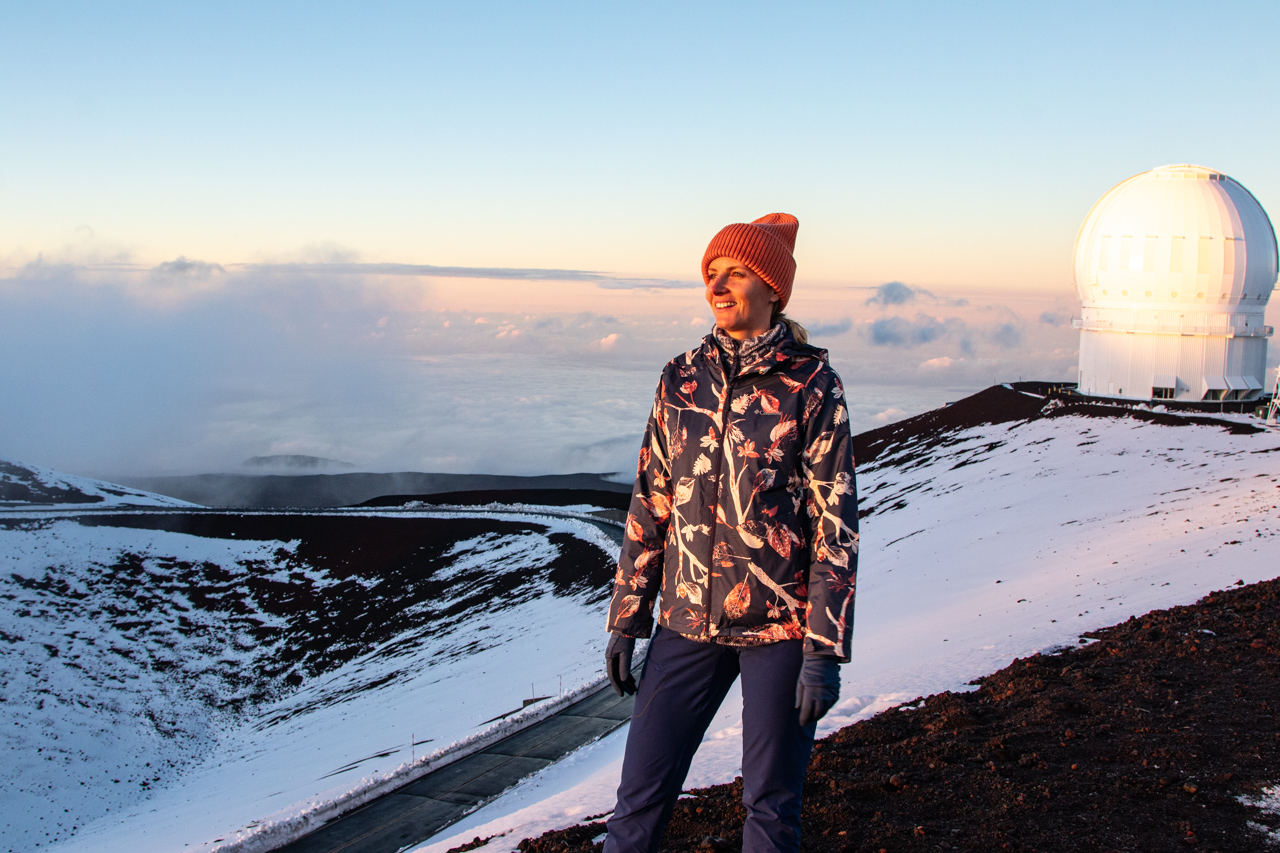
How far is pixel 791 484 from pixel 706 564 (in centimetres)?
43

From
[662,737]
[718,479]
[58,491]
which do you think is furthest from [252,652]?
[718,479]

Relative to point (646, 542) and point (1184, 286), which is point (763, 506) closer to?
point (646, 542)

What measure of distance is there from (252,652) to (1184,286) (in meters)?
37.7

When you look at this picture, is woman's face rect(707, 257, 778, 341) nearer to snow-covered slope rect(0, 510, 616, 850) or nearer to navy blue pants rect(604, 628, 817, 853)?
navy blue pants rect(604, 628, 817, 853)

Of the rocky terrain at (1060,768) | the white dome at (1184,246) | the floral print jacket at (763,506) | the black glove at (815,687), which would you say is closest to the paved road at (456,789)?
the rocky terrain at (1060,768)

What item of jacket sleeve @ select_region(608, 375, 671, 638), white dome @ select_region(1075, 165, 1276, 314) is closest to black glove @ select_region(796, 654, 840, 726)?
jacket sleeve @ select_region(608, 375, 671, 638)

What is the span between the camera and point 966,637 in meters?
11.1

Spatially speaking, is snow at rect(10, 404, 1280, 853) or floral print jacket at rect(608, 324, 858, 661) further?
snow at rect(10, 404, 1280, 853)

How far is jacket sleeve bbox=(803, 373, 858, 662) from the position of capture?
3.06 m

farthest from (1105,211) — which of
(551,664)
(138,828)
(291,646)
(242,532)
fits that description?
(242,532)

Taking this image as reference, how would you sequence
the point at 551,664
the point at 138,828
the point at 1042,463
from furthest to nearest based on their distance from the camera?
the point at 1042,463 < the point at 551,664 < the point at 138,828

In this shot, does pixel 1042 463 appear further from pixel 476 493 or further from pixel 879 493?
pixel 476 493

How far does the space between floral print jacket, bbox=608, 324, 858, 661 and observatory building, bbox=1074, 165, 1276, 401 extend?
37666 mm

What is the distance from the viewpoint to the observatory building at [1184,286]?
114ft
